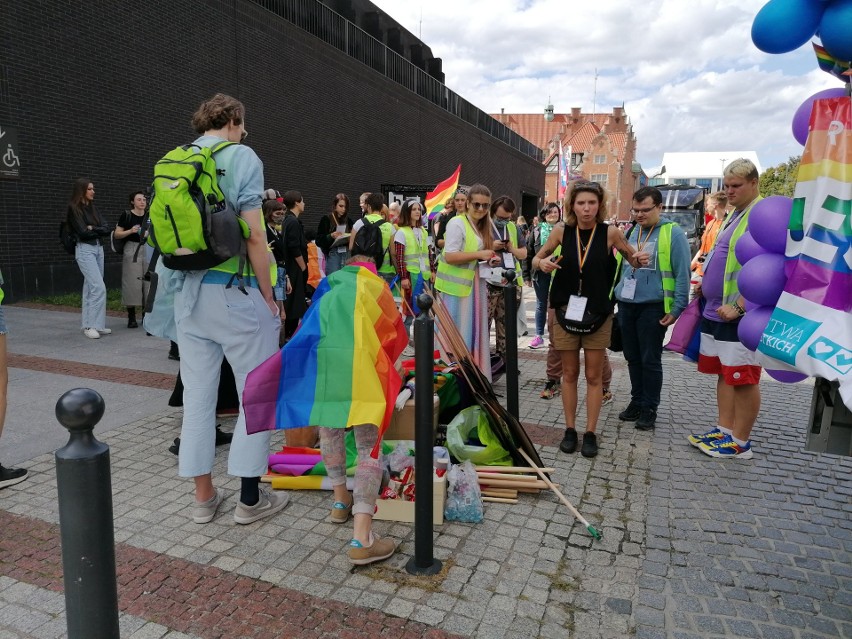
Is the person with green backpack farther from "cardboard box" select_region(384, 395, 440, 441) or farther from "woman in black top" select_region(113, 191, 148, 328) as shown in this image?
"woman in black top" select_region(113, 191, 148, 328)

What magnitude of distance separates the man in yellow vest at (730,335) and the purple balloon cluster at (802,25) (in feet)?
5.25

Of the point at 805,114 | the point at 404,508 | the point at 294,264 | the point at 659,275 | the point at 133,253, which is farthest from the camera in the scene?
the point at 133,253

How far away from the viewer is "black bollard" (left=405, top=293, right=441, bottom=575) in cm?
286

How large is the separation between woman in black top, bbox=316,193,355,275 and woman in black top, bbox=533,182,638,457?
537 centimetres

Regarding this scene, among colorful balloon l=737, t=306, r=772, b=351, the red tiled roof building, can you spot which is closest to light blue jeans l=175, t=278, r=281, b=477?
colorful balloon l=737, t=306, r=772, b=351

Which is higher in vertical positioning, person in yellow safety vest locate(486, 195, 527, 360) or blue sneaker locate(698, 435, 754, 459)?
person in yellow safety vest locate(486, 195, 527, 360)

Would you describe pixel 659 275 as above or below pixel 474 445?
above

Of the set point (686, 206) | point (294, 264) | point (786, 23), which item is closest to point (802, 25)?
point (786, 23)

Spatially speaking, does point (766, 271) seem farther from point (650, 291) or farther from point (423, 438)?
point (650, 291)

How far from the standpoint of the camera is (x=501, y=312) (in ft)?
22.6

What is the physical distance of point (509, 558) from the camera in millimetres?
3174

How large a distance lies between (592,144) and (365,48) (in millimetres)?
67752

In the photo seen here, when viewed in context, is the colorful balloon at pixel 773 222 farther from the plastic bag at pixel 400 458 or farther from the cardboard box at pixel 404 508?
the plastic bag at pixel 400 458

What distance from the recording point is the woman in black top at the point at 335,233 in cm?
992
